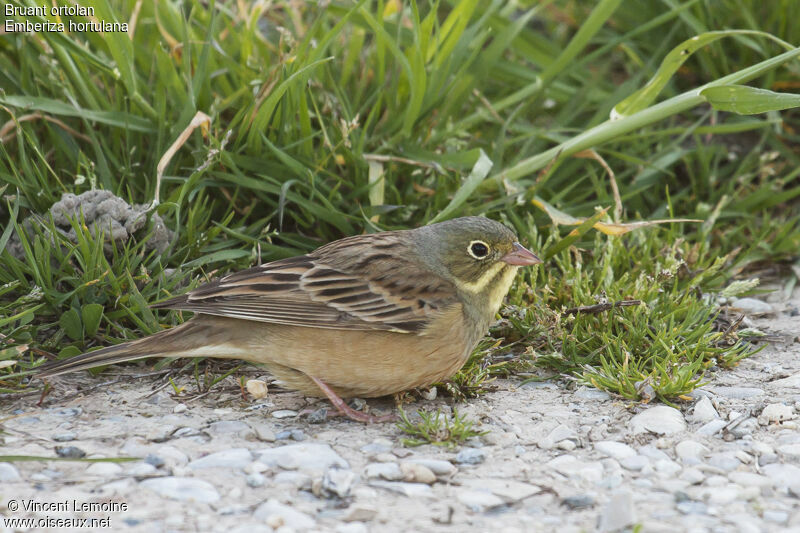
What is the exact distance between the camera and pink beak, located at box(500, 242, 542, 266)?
4.73 metres

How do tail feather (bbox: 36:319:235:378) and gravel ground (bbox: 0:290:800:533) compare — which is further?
tail feather (bbox: 36:319:235:378)

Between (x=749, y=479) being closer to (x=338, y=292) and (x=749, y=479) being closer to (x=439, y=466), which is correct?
(x=439, y=466)

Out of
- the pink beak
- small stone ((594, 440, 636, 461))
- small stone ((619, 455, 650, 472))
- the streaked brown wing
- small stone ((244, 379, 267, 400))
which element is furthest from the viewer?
the pink beak

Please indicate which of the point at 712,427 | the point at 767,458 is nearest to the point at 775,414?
the point at 712,427

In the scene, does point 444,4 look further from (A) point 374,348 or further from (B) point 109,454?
(B) point 109,454

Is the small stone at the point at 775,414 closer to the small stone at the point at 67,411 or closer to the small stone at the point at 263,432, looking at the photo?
the small stone at the point at 263,432

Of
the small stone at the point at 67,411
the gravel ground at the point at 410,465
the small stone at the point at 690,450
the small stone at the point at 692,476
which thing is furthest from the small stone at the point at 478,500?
the small stone at the point at 67,411

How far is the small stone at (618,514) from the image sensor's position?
10.8 ft

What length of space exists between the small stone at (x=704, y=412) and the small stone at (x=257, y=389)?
2054 mm

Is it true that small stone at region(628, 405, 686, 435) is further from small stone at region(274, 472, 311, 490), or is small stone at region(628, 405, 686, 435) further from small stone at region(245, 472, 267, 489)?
small stone at region(245, 472, 267, 489)

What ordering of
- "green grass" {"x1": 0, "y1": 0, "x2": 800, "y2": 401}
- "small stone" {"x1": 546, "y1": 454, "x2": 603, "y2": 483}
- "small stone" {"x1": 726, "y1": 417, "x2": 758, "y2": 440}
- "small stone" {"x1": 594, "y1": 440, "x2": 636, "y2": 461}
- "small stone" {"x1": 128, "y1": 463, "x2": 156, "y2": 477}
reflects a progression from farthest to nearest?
"green grass" {"x1": 0, "y1": 0, "x2": 800, "y2": 401}, "small stone" {"x1": 726, "y1": 417, "x2": 758, "y2": 440}, "small stone" {"x1": 594, "y1": 440, "x2": 636, "y2": 461}, "small stone" {"x1": 546, "y1": 454, "x2": 603, "y2": 483}, "small stone" {"x1": 128, "y1": 463, "x2": 156, "y2": 477}

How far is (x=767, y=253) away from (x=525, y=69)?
6.90 feet

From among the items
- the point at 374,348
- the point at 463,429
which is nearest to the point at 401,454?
the point at 463,429

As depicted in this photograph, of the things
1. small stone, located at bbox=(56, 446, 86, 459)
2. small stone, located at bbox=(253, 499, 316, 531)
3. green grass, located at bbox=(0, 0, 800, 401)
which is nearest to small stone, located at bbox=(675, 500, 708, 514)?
green grass, located at bbox=(0, 0, 800, 401)
